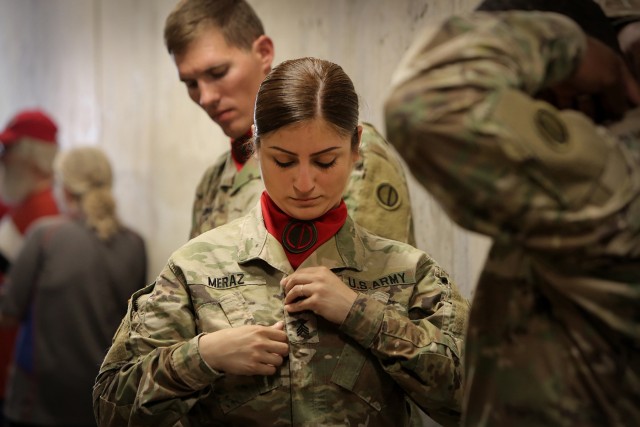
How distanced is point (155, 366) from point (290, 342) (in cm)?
24

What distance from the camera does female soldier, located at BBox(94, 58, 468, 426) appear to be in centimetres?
159

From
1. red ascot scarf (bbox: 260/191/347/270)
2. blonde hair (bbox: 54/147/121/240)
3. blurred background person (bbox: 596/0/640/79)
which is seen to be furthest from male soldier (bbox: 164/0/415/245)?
blonde hair (bbox: 54/147/121/240)

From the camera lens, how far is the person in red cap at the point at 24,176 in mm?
4785

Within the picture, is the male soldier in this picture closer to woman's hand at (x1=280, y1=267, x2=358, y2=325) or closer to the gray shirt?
woman's hand at (x1=280, y1=267, x2=358, y2=325)

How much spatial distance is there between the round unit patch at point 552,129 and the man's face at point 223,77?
122cm

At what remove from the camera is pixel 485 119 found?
3.63ft

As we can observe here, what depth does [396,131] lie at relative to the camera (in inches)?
45.4

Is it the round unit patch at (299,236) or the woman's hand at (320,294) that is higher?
the round unit patch at (299,236)

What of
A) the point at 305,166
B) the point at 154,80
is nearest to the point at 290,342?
the point at 305,166

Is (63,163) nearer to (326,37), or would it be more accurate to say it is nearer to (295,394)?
(326,37)

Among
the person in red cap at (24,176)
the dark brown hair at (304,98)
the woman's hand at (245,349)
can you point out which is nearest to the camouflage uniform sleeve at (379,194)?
the dark brown hair at (304,98)

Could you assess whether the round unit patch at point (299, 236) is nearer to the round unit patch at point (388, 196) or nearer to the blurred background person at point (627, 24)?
the round unit patch at point (388, 196)

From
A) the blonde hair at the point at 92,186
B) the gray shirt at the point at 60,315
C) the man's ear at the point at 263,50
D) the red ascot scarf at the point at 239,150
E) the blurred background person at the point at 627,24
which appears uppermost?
the blurred background person at the point at 627,24

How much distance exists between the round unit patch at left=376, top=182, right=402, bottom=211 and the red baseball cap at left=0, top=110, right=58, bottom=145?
3293 mm
